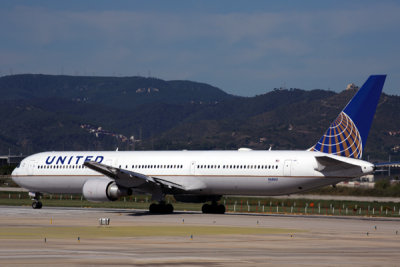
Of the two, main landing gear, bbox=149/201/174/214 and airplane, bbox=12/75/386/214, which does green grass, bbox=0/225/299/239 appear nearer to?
airplane, bbox=12/75/386/214

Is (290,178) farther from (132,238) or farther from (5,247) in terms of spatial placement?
(5,247)

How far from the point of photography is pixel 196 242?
30125 mm

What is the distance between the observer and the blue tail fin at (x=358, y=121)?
45.9 metres

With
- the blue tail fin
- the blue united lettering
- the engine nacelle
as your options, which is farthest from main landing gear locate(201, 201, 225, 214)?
the blue tail fin

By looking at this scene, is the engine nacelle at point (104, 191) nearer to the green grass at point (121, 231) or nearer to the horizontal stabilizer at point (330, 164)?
the green grass at point (121, 231)

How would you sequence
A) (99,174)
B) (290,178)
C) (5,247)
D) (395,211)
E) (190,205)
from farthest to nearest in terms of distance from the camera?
1. (190,205)
2. (395,211)
3. (99,174)
4. (290,178)
5. (5,247)

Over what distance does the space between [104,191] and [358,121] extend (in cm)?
1523

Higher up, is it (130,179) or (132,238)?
(130,179)

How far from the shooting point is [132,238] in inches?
1247

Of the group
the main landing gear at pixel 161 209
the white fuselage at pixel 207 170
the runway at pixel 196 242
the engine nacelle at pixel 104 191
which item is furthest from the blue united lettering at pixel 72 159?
the runway at pixel 196 242

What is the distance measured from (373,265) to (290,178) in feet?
77.1

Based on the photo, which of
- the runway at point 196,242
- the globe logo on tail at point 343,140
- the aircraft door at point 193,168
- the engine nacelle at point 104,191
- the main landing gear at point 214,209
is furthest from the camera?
the main landing gear at point 214,209

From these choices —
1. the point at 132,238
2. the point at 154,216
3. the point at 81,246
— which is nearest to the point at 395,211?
the point at 154,216

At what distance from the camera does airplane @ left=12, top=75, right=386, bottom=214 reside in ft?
151
